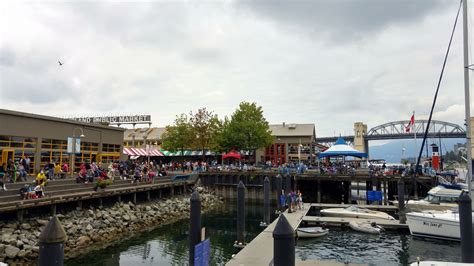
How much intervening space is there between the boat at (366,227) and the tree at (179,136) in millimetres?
36973

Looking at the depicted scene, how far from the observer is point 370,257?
18.0 metres

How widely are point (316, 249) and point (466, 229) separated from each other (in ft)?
26.6

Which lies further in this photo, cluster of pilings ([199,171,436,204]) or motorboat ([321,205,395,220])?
cluster of pilings ([199,171,436,204])

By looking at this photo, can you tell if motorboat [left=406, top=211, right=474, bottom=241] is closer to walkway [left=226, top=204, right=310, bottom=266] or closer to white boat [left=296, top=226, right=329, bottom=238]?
white boat [left=296, top=226, right=329, bottom=238]

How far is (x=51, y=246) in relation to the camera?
554 cm

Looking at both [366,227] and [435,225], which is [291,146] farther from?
[435,225]

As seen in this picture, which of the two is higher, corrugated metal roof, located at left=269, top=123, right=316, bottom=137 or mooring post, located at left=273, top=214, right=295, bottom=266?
corrugated metal roof, located at left=269, top=123, right=316, bottom=137

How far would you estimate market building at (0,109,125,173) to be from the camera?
28203mm

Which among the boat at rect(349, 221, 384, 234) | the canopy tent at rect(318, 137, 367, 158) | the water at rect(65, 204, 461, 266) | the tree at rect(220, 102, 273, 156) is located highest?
the tree at rect(220, 102, 273, 156)

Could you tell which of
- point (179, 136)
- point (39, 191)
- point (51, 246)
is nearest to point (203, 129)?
point (179, 136)

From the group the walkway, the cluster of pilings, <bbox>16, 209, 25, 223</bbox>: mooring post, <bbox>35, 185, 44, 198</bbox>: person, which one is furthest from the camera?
the cluster of pilings

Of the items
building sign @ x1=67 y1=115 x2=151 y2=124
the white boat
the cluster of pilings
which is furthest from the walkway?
building sign @ x1=67 y1=115 x2=151 y2=124

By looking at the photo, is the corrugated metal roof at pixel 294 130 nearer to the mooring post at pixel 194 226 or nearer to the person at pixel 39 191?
the person at pixel 39 191

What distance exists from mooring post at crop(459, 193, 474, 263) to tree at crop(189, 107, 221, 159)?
46.3m
